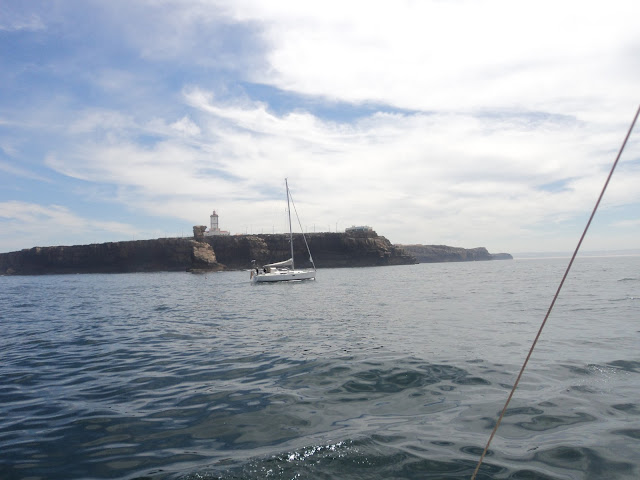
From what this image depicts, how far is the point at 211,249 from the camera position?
10450cm

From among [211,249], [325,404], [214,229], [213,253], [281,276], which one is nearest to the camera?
[325,404]

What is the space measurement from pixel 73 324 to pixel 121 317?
211cm

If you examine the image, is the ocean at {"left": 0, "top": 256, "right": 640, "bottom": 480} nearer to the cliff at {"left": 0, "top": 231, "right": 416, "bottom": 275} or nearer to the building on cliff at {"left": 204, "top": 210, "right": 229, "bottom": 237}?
the cliff at {"left": 0, "top": 231, "right": 416, "bottom": 275}

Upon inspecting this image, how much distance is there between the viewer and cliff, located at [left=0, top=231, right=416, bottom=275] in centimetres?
10656

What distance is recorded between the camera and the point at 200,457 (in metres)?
4.12

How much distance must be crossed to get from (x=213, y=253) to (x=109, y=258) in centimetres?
3273

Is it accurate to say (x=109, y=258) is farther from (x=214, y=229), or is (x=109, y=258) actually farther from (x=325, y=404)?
(x=325, y=404)

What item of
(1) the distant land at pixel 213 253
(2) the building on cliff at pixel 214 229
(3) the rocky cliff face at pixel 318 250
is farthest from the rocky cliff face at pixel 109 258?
(2) the building on cliff at pixel 214 229

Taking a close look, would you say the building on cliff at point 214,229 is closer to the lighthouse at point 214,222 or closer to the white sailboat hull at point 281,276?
the lighthouse at point 214,222

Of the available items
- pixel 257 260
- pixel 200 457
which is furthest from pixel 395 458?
pixel 257 260

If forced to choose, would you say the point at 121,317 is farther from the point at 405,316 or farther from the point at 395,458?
the point at 395,458

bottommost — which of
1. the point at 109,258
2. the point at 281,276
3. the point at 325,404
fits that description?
the point at 325,404

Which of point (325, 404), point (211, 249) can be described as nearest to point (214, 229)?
point (211, 249)

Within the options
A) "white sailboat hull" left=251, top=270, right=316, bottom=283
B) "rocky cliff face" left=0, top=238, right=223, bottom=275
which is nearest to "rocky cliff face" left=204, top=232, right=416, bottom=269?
"rocky cliff face" left=0, top=238, right=223, bottom=275
